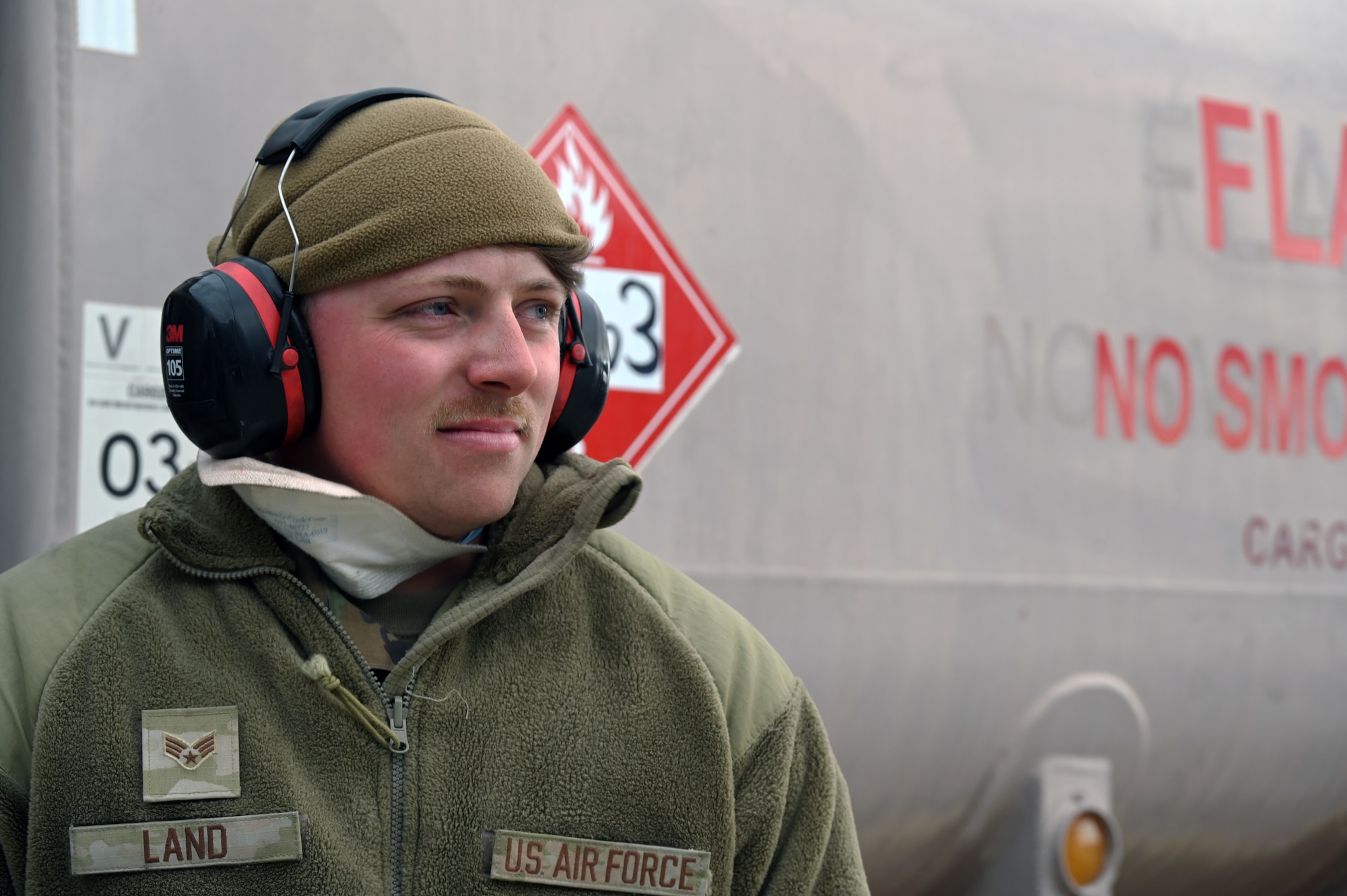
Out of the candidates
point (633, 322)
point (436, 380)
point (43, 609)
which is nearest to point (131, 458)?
point (633, 322)

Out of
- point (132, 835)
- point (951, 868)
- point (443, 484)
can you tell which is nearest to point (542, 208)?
point (443, 484)

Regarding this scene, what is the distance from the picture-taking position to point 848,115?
2.62 metres

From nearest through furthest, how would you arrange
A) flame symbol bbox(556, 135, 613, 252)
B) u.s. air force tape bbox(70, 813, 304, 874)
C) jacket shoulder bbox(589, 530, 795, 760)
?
u.s. air force tape bbox(70, 813, 304, 874) < jacket shoulder bbox(589, 530, 795, 760) < flame symbol bbox(556, 135, 613, 252)

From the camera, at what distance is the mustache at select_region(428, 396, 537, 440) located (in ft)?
3.68

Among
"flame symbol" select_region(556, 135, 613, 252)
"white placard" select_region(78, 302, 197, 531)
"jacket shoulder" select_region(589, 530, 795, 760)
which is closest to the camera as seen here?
"jacket shoulder" select_region(589, 530, 795, 760)

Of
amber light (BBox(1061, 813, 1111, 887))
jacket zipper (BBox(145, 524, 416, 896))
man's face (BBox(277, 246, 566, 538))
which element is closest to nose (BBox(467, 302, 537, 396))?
man's face (BBox(277, 246, 566, 538))

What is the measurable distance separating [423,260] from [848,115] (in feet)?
5.52

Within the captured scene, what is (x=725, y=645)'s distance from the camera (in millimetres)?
1208

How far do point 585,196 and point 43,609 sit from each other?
1.45m

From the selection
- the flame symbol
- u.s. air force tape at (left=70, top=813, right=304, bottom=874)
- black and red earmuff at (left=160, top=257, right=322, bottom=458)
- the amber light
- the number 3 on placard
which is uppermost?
the flame symbol

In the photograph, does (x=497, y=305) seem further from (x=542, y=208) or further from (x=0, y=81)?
(x=0, y=81)

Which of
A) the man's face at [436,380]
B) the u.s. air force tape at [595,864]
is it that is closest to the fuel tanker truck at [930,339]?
the man's face at [436,380]

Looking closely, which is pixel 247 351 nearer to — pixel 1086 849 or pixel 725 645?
pixel 725 645

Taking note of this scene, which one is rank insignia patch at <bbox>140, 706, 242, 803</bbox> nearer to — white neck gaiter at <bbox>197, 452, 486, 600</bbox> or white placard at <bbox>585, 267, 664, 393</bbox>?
white neck gaiter at <bbox>197, 452, 486, 600</bbox>
